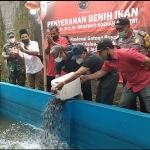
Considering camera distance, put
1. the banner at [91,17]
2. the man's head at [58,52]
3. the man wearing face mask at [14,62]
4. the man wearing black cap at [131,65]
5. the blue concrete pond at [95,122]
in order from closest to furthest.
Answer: the blue concrete pond at [95,122], the man wearing black cap at [131,65], the man's head at [58,52], the banner at [91,17], the man wearing face mask at [14,62]

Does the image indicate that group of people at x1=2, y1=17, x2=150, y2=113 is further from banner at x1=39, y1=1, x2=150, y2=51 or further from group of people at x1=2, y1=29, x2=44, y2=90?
banner at x1=39, y1=1, x2=150, y2=51

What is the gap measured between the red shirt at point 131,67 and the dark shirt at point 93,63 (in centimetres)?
27

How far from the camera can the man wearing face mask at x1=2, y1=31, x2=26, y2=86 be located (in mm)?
5141

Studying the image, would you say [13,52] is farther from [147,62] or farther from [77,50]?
[147,62]

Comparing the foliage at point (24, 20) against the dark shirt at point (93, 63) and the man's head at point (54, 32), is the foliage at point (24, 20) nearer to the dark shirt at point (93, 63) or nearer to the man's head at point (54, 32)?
→ the man's head at point (54, 32)

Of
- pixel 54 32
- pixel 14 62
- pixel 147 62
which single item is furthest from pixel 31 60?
pixel 147 62

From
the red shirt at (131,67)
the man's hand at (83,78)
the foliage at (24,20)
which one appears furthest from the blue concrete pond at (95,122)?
the foliage at (24,20)

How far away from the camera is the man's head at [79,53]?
3.30 metres

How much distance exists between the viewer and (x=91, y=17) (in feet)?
17.3

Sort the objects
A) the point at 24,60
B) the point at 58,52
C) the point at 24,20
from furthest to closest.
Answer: the point at 24,20 < the point at 24,60 < the point at 58,52

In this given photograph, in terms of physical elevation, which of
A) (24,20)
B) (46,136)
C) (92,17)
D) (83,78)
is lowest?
(46,136)

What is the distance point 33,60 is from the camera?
16.0 ft

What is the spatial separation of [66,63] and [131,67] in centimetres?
109

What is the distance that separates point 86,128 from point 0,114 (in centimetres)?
260
